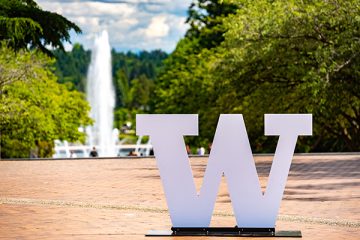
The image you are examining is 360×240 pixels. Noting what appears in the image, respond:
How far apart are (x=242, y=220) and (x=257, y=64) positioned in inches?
958

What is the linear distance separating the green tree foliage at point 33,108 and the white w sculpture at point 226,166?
2812cm

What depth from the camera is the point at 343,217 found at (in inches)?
526

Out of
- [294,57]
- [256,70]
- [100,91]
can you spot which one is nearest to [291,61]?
[294,57]

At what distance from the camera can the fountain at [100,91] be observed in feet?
230

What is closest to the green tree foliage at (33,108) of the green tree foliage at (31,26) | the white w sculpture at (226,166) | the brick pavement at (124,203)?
the green tree foliage at (31,26)

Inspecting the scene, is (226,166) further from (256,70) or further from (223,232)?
(256,70)

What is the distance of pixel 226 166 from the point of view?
11539mm

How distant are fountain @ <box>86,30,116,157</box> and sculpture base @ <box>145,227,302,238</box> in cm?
5641

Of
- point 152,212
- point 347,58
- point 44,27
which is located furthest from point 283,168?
point 347,58

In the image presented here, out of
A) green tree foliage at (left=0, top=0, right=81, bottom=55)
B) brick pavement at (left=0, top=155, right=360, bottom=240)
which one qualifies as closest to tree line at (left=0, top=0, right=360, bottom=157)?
green tree foliage at (left=0, top=0, right=81, bottom=55)

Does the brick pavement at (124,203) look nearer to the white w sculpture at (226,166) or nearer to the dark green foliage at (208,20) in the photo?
the white w sculpture at (226,166)

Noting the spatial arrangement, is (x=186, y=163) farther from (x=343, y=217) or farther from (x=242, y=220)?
(x=343, y=217)

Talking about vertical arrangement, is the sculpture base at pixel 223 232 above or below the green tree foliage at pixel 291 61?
below

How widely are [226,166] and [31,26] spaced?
48.8 ft
